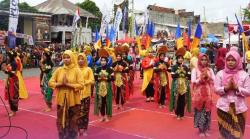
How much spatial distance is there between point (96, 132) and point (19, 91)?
245 cm

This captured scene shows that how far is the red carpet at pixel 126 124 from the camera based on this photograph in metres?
6.50

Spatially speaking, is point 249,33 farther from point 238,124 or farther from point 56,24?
point 56,24

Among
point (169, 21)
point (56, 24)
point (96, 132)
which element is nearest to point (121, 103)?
point (96, 132)

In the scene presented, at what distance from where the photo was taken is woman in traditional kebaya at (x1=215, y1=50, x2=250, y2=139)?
4758 millimetres

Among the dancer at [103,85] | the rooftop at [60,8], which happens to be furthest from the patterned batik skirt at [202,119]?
the rooftop at [60,8]

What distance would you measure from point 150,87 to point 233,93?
5.32 metres

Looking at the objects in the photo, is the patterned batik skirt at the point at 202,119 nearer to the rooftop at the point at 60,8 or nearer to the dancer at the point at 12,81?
the dancer at the point at 12,81

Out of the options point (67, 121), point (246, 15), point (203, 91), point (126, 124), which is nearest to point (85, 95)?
point (67, 121)

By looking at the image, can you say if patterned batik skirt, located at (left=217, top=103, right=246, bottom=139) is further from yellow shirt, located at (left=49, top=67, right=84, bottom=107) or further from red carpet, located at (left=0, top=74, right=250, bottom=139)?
yellow shirt, located at (left=49, top=67, right=84, bottom=107)

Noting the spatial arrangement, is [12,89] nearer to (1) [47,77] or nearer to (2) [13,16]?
(1) [47,77]

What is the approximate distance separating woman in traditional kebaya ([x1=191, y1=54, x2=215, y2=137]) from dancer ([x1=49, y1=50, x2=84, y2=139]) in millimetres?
1980

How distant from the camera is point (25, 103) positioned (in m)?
9.89

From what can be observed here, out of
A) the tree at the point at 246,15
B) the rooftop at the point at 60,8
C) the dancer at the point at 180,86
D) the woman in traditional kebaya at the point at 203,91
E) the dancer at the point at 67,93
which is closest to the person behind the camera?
the dancer at the point at 67,93

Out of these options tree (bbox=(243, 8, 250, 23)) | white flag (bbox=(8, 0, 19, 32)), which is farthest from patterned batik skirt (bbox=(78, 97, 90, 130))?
tree (bbox=(243, 8, 250, 23))
